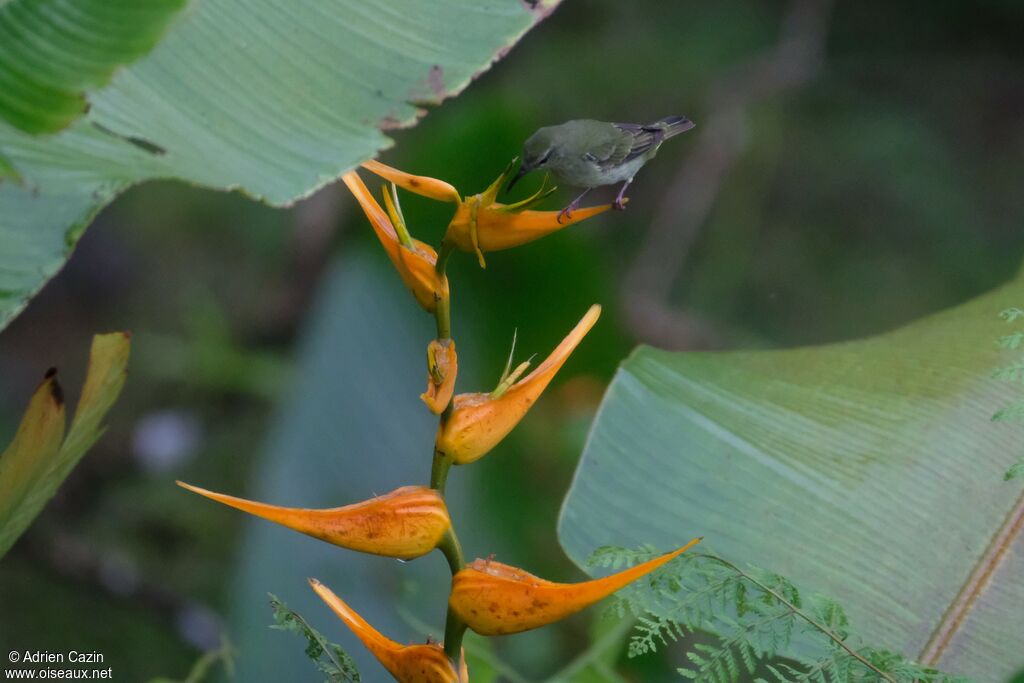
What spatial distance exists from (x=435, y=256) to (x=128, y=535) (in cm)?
292

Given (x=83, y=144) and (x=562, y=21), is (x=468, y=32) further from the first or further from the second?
(x=562, y=21)

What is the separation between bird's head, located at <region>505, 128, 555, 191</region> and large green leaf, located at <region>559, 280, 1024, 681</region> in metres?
0.31

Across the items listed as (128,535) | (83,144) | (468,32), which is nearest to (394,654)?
(83,144)

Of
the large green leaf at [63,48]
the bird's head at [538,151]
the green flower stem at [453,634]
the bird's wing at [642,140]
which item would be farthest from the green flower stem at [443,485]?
the bird's wing at [642,140]

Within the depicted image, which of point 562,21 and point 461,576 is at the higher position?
point 461,576

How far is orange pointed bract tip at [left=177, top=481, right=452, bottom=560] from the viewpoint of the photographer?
814mm

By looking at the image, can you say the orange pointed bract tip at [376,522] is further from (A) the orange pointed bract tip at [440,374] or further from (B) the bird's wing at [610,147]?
(B) the bird's wing at [610,147]

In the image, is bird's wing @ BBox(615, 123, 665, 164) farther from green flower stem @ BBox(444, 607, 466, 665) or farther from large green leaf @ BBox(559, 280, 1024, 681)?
green flower stem @ BBox(444, 607, 466, 665)

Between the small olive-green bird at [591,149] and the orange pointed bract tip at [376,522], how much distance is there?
559 millimetres

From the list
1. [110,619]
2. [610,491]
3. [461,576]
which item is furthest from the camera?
[110,619]

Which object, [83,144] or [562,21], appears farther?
[562,21]

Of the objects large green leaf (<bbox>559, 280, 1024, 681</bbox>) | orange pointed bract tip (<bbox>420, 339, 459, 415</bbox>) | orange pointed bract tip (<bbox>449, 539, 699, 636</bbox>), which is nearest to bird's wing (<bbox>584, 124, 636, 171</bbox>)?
large green leaf (<bbox>559, 280, 1024, 681</bbox>)

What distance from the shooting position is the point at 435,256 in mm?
920

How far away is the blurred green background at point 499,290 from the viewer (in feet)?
7.00
